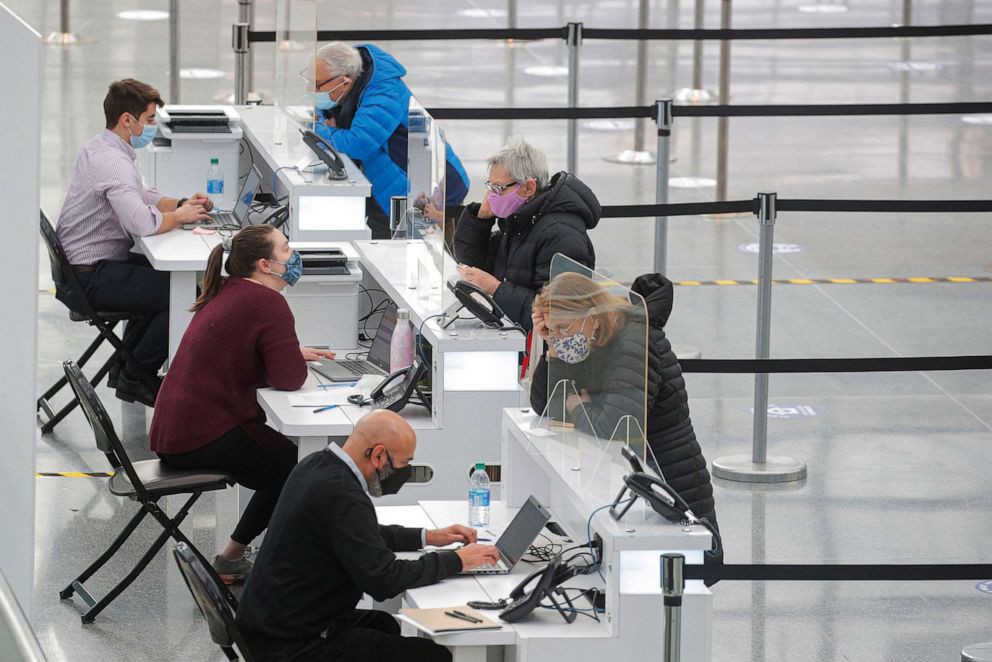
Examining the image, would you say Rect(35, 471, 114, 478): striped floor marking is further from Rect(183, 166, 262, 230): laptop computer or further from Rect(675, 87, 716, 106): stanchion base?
Rect(675, 87, 716, 106): stanchion base

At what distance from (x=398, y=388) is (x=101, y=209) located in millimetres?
2259

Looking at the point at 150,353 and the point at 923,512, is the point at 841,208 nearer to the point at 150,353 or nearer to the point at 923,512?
the point at 923,512

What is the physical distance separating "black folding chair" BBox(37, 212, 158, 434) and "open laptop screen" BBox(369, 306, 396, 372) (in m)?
1.34

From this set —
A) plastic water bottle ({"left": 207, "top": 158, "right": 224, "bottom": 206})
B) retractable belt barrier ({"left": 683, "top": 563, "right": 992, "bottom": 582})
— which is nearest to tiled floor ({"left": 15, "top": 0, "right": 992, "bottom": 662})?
retractable belt barrier ({"left": 683, "top": 563, "right": 992, "bottom": 582})

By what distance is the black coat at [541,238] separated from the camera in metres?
6.41

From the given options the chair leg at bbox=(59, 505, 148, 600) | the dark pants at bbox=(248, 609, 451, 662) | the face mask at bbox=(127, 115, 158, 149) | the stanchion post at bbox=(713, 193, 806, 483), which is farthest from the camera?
the face mask at bbox=(127, 115, 158, 149)

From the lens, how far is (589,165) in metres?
12.9

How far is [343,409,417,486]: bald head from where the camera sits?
459 centimetres

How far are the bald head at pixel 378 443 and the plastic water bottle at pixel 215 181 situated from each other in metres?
4.09

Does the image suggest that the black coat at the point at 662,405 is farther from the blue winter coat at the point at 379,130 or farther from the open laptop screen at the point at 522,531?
the blue winter coat at the point at 379,130

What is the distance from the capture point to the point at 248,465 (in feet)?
19.5

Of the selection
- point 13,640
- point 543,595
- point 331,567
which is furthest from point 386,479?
point 13,640

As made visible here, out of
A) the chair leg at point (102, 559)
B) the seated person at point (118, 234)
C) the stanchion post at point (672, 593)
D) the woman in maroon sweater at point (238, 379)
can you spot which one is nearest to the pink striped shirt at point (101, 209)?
the seated person at point (118, 234)

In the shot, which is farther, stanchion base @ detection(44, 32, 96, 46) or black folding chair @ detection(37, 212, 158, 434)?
stanchion base @ detection(44, 32, 96, 46)
